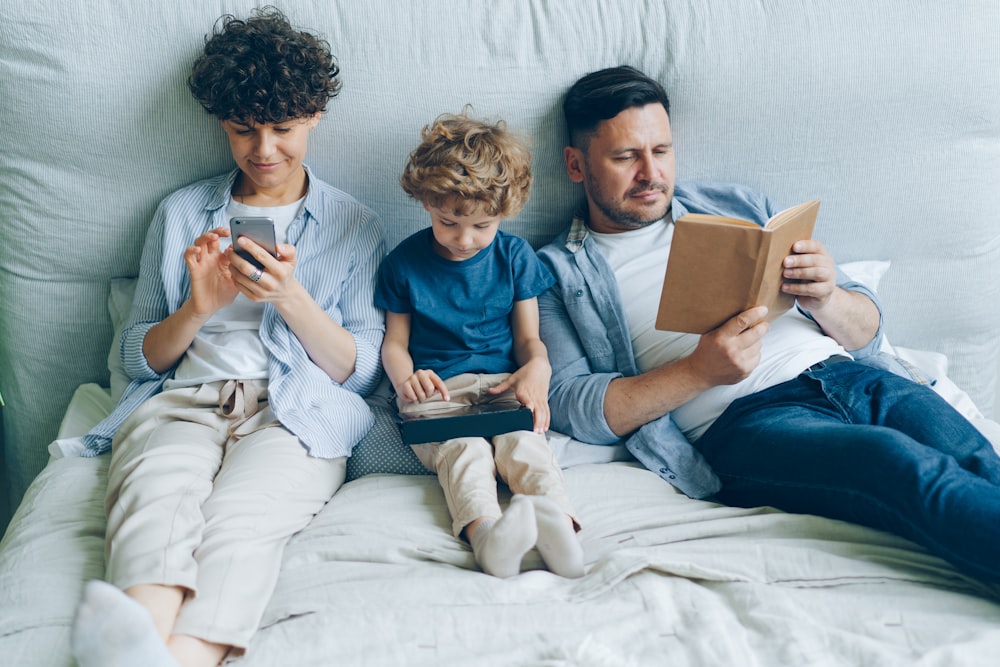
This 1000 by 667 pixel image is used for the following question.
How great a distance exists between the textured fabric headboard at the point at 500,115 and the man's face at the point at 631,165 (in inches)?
3.9

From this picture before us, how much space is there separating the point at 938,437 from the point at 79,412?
60.9 inches

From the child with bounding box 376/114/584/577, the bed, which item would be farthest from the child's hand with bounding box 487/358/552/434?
the bed

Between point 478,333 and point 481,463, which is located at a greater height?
point 478,333

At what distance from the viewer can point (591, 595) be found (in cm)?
119

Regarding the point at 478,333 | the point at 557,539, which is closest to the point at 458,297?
the point at 478,333

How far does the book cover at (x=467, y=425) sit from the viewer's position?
141 cm

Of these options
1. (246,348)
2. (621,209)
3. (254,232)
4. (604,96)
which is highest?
(604,96)

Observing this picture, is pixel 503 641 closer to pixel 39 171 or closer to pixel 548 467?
pixel 548 467

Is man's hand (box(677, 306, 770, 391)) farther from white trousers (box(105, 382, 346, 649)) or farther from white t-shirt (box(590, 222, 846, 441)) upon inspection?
white trousers (box(105, 382, 346, 649))

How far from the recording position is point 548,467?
1.41 meters

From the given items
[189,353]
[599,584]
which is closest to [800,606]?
[599,584]

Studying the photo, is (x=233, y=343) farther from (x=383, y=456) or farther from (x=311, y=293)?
(x=383, y=456)

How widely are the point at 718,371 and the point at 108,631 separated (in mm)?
999

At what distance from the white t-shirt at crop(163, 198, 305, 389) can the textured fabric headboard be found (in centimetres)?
14
